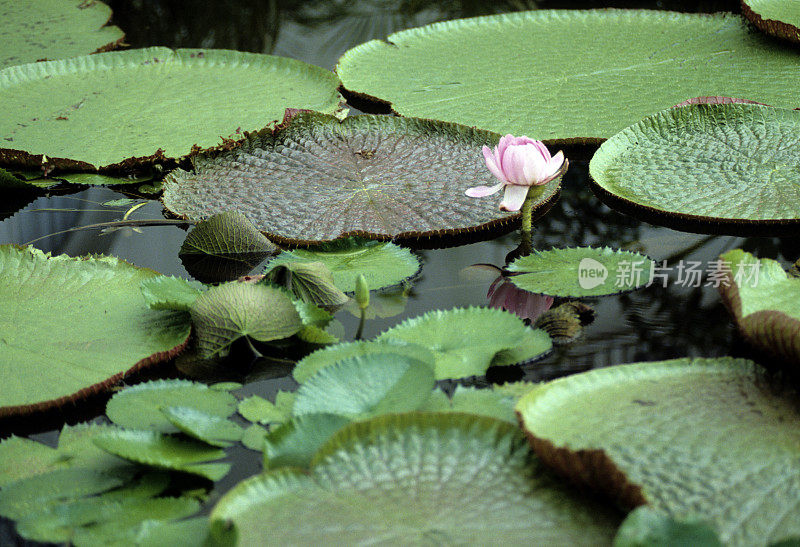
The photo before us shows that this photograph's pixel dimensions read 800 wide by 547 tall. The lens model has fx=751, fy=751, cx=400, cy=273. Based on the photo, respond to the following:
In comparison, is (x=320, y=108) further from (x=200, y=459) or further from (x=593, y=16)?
(x=200, y=459)

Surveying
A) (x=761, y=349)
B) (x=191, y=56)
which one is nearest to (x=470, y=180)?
(x=761, y=349)

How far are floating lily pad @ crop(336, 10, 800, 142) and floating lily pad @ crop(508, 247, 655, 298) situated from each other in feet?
2.01

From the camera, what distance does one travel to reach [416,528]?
907mm

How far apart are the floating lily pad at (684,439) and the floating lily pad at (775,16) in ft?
6.01

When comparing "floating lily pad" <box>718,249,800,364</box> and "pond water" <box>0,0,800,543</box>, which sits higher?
"floating lily pad" <box>718,249,800,364</box>

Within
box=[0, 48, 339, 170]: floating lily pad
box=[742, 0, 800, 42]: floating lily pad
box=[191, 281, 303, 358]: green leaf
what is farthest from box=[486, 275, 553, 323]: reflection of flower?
box=[742, 0, 800, 42]: floating lily pad

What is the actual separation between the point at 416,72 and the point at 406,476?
198cm

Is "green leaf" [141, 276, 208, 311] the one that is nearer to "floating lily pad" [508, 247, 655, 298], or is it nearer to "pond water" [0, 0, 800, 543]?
"pond water" [0, 0, 800, 543]

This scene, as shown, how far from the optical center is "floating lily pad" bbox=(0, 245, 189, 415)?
129 centimetres

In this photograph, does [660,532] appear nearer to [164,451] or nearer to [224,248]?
[164,451]

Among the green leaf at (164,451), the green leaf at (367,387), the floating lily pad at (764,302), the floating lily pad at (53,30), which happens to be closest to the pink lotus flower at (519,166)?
the floating lily pad at (764,302)

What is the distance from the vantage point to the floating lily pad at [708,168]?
1792 mm

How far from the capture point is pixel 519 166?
5.24 feet

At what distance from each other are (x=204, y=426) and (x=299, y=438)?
0.18m
